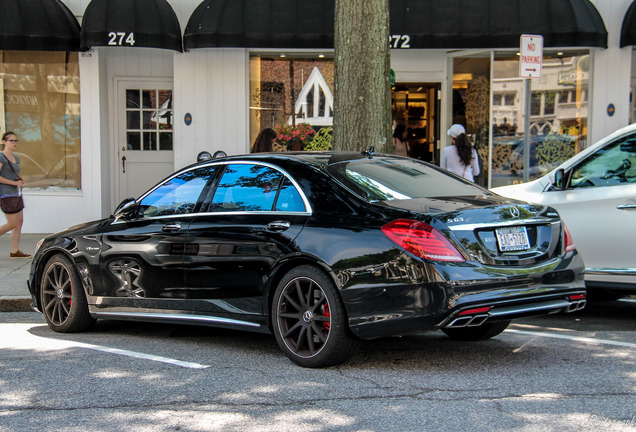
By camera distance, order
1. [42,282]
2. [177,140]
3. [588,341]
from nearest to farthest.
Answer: [588,341], [42,282], [177,140]

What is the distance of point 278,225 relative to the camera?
599cm

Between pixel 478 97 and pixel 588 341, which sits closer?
pixel 588 341

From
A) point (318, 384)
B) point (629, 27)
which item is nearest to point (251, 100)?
point (629, 27)

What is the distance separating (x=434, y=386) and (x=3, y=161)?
28.8 ft

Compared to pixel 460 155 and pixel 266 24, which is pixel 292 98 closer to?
pixel 266 24

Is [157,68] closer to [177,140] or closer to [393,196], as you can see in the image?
[177,140]

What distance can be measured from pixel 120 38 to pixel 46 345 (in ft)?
24.8

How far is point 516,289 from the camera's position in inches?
215

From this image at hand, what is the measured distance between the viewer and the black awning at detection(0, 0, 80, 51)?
43.5 ft

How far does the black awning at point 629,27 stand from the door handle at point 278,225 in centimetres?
996

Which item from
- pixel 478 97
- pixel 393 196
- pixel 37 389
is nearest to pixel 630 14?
pixel 478 97

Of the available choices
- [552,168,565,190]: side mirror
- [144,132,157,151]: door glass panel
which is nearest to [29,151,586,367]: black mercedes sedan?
[552,168,565,190]: side mirror

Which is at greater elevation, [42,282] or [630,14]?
[630,14]

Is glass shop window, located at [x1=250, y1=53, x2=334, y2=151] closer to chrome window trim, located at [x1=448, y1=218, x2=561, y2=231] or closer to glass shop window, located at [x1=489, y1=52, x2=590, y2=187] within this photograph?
glass shop window, located at [x1=489, y1=52, x2=590, y2=187]
